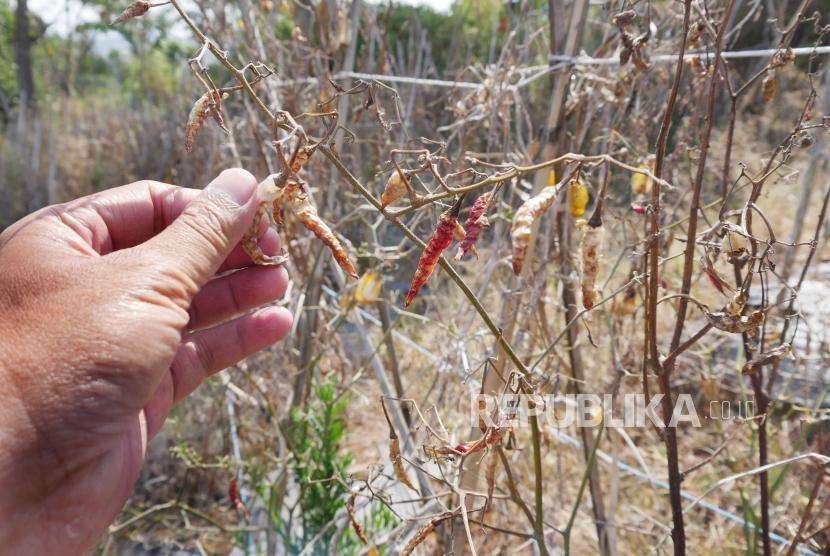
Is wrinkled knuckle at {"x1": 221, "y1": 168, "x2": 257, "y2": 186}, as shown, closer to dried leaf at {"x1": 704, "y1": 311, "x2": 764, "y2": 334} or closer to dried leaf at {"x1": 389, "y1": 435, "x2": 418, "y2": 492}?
dried leaf at {"x1": 389, "y1": 435, "x2": 418, "y2": 492}

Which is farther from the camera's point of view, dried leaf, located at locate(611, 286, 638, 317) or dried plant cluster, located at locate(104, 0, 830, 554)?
Result: dried leaf, located at locate(611, 286, 638, 317)

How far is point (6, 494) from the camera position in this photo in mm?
804

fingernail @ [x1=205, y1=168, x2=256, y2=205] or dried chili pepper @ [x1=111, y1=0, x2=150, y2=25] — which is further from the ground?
dried chili pepper @ [x1=111, y1=0, x2=150, y2=25]

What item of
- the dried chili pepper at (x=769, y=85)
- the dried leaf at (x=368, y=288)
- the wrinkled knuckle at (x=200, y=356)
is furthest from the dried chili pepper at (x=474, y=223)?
the dried leaf at (x=368, y=288)

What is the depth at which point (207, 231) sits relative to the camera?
0.86 metres

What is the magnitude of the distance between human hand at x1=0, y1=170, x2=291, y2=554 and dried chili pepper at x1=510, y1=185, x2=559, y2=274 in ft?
1.35

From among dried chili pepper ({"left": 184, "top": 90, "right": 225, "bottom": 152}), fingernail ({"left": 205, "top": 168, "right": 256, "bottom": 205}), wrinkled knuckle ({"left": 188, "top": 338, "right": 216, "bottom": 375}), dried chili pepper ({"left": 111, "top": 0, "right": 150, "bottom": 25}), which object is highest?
dried chili pepper ({"left": 111, "top": 0, "right": 150, "bottom": 25})

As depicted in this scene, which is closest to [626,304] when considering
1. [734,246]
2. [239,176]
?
[734,246]

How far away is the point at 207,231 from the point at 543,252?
2.36 ft

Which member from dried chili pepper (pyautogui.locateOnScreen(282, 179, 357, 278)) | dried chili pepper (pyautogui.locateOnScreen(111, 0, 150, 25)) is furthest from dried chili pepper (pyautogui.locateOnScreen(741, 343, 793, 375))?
dried chili pepper (pyautogui.locateOnScreen(111, 0, 150, 25))

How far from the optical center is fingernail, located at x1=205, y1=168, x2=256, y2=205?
35.2 inches

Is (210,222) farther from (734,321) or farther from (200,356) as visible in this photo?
(734,321)

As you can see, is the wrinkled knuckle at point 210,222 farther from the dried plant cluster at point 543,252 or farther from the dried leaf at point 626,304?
the dried leaf at point 626,304

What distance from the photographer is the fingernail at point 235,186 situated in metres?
0.89
